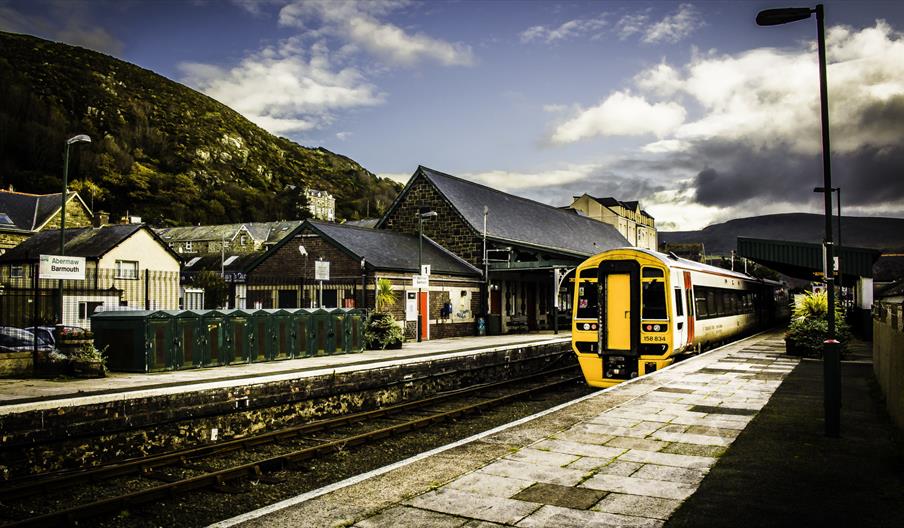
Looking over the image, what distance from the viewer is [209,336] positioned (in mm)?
16500

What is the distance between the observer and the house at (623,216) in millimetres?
89500

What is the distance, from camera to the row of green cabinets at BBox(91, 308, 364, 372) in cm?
1510

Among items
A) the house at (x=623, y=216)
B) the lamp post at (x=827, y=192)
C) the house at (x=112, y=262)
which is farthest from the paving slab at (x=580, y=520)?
the house at (x=623, y=216)

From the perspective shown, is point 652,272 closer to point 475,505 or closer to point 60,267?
point 475,505

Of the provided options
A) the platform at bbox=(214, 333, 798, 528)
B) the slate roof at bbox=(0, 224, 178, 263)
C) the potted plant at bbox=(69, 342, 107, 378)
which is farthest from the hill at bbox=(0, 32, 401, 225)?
the platform at bbox=(214, 333, 798, 528)

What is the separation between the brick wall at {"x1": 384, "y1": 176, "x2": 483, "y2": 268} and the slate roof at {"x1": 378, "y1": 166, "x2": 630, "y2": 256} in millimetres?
381

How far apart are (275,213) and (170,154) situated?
96.5 ft

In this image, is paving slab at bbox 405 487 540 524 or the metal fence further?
the metal fence

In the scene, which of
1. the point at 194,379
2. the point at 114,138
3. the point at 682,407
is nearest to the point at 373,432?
the point at 194,379

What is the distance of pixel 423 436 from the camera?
12406mm

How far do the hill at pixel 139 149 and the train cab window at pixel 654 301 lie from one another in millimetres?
103100

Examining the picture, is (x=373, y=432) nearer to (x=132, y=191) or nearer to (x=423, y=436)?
(x=423, y=436)

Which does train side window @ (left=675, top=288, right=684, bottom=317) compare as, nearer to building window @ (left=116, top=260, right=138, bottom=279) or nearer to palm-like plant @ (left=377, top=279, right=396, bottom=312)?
palm-like plant @ (left=377, top=279, right=396, bottom=312)

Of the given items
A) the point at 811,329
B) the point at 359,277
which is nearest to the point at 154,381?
the point at 359,277
